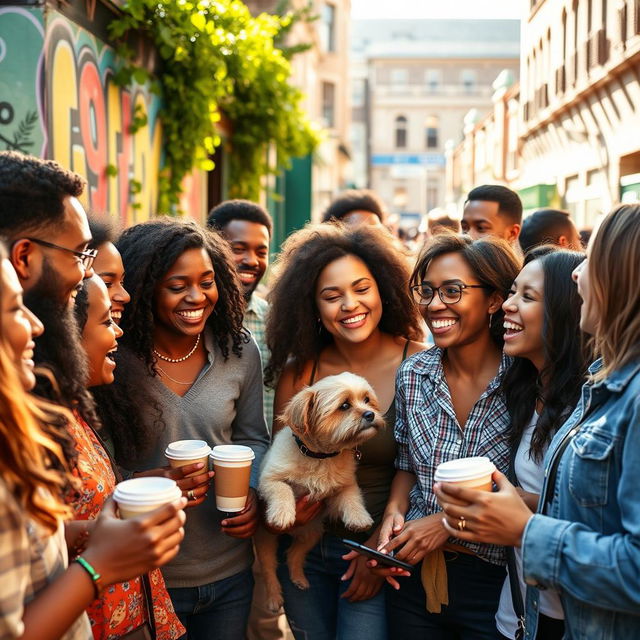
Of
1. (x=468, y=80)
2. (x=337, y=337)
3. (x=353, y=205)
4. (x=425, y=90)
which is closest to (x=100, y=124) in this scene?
(x=353, y=205)

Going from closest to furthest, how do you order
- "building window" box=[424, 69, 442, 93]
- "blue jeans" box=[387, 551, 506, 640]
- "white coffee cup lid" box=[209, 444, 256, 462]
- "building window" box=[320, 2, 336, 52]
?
"white coffee cup lid" box=[209, 444, 256, 462] → "blue jeans" box=[387, 551, 506, 640] → "building window" box=[320, 2, 336, 52] → "building window" box=[424, 69, 442, 93]

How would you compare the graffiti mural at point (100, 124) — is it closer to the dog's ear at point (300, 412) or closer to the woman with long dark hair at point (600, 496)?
the dog's ear at point (300, 412)

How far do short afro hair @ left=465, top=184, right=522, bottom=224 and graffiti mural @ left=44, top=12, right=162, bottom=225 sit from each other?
299 centimetres

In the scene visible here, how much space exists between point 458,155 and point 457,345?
39.5 m

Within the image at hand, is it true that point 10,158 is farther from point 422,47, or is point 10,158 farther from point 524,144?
point 422,47

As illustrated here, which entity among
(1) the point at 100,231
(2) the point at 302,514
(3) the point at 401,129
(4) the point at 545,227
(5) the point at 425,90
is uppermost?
(5) the point at 425,90

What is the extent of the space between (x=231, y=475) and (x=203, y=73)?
5.29m

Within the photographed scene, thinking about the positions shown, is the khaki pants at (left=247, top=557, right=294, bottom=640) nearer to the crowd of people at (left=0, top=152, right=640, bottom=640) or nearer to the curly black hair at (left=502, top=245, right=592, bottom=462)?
the crowd of people at (left=0, top=152, right=640, bottom=640)

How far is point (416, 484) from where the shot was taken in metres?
3.19

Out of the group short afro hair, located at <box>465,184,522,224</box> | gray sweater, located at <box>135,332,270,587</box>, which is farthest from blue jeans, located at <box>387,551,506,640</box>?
short afro hair, located at <box>465,184,522,224</box>

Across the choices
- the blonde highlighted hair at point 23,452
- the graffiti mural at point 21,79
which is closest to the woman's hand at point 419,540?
the blonde highlighted hair at point 23,452

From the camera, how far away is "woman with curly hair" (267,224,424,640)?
3346 mm

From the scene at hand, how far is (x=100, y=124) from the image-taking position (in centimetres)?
566

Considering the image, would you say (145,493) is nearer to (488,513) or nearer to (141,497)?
(141,497)
